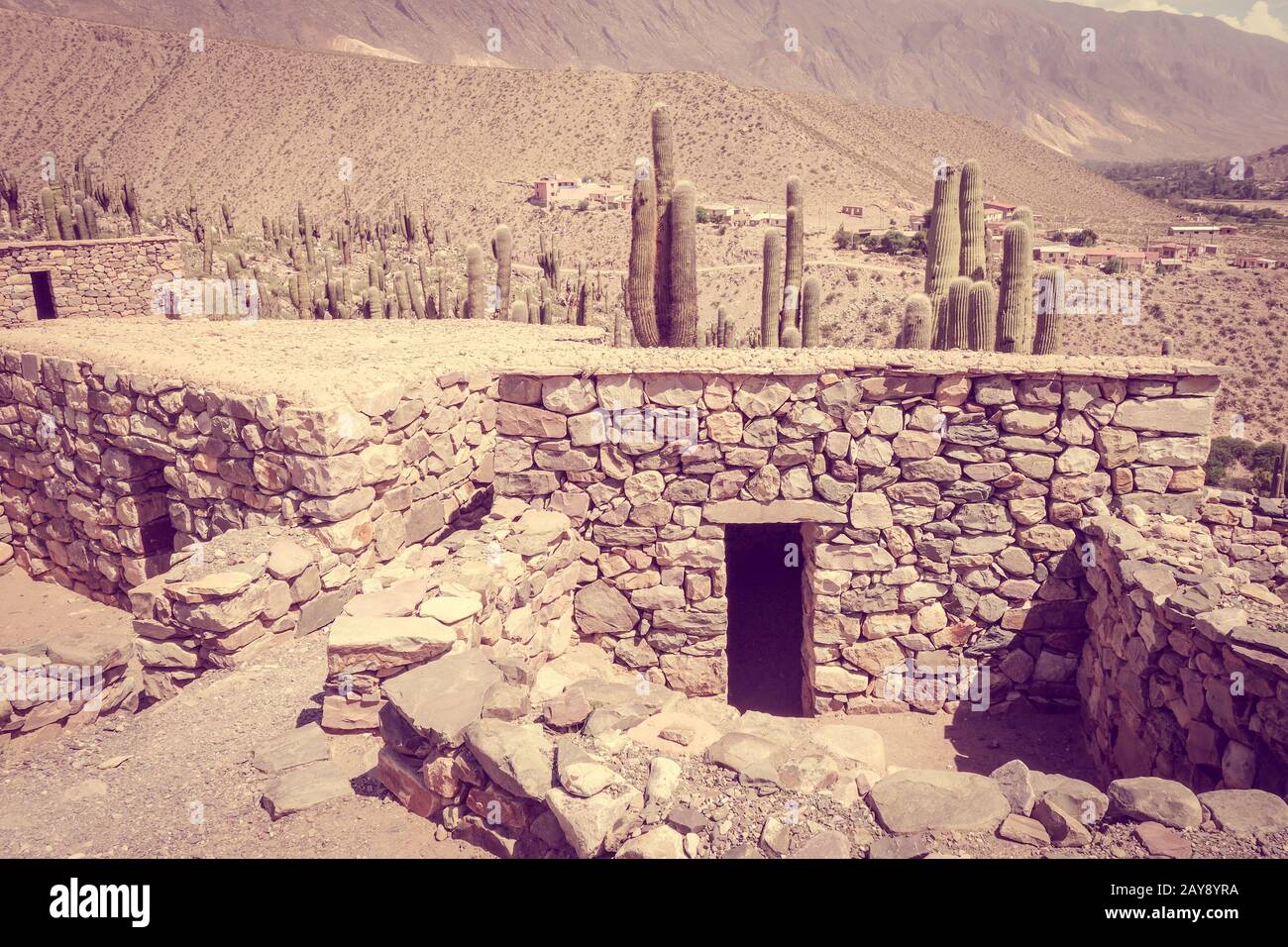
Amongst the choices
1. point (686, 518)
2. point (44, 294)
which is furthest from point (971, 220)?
point (44, 294)

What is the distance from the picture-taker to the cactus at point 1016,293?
8812 mm

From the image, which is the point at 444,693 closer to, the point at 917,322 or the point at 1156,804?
the point at 1156,804

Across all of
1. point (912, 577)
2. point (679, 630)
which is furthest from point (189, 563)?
point (912, 577)

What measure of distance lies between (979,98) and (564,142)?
360 feet

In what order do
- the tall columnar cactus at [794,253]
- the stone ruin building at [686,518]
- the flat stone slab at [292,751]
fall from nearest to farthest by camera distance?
the flat stone slab at [292,751]
the stone ruin building at [686,518]
the tall columnar cactus at [794,253]

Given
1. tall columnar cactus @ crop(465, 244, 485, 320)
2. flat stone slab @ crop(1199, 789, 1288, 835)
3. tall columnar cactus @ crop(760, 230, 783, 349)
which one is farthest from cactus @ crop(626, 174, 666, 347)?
flat stone slab @ crop(1199, 789, 1288, 835)

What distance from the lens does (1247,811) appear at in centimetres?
393

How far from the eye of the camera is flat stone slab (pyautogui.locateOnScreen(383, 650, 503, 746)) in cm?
405

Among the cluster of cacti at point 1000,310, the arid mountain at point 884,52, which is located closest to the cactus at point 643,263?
the cluster of cacti at point 1000,310

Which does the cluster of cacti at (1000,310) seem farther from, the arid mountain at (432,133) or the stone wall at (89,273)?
the arid mountain at (432,133)

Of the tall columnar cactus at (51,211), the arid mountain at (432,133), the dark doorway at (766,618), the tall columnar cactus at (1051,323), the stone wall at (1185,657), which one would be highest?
the arid mountain at (432,133)

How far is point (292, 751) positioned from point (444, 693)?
90 centimetres

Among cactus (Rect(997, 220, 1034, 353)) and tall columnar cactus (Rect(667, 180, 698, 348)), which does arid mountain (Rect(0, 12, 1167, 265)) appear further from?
tall columnar cactus (Rect(667, 180, 698, 348))

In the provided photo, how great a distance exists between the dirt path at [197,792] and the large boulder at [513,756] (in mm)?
437
